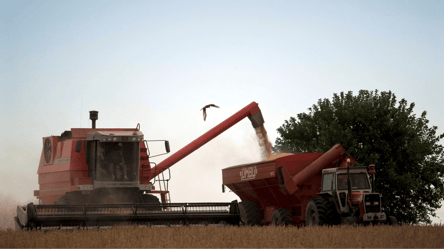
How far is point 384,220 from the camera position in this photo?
1500 cm

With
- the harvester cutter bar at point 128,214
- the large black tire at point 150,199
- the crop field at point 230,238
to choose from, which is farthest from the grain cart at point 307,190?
the large black tire at point 150,199

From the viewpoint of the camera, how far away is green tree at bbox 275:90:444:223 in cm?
3309

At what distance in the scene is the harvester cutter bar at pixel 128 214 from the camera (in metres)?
14.1

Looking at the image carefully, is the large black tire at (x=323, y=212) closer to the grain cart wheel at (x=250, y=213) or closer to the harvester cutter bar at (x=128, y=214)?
the harvester cutter bar at (x=128, y=214)

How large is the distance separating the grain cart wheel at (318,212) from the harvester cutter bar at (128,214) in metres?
2.10

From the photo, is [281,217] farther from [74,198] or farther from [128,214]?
[74,198]

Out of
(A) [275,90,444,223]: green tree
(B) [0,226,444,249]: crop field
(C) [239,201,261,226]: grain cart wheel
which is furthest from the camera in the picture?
(A) [275,90,444,223]: green tree

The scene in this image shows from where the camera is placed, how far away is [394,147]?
1332 inches

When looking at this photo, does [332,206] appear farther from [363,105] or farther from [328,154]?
[363,105]

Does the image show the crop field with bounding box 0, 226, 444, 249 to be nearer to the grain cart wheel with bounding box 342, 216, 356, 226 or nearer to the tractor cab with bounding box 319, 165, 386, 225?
the grain cart wheel with bounding box 342, 216, 356, 226

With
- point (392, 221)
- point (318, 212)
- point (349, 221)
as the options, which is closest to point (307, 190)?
point (318, 212)

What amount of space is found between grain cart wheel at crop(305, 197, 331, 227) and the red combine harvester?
214cm

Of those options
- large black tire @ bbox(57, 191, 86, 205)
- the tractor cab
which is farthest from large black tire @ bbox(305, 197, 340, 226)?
large black tire @ bbox(57, 191, 86, 205)

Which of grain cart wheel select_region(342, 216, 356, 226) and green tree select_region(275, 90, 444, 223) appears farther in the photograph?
green tree select_region(275, 90, 444, 223)
